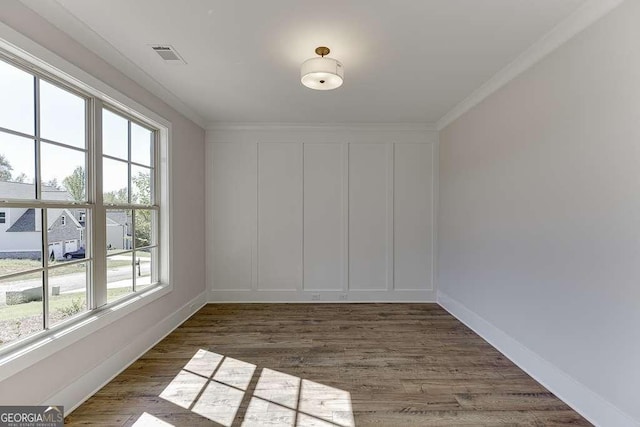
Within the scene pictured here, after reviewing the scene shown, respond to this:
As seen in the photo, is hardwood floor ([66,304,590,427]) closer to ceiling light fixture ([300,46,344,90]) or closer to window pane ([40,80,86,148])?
window pane ([40,80,86,148])

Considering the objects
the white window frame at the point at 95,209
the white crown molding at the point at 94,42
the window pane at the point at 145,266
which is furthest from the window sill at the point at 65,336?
the white crown molding at the point at 94,42

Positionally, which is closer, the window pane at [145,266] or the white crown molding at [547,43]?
the white crown molding at [547,43]

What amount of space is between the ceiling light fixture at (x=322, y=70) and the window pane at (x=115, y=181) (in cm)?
182

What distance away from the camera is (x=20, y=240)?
176 centimetres

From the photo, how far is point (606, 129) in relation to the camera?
1.82 metres

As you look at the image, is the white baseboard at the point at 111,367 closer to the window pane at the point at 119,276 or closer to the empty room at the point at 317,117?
the empty room at the point at 317,117

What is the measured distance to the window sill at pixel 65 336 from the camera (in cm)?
165

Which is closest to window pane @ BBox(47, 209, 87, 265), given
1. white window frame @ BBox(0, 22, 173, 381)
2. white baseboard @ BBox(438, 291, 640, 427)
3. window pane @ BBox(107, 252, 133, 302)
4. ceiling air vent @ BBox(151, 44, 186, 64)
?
white window frame @ BBox(0, 22, 173, 381)

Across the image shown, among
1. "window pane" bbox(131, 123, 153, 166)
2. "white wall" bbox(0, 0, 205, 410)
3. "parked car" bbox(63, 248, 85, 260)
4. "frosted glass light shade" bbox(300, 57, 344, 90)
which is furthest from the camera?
"window pane" bbox(131, 123, 153, 166)

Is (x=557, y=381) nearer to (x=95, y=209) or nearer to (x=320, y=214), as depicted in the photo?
(x=320, y=214)

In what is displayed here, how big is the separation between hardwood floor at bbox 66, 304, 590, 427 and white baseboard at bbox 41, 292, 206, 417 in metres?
0.06

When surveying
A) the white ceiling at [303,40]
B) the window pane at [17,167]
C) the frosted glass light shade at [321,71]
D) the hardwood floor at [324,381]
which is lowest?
the hardwood floor at [324,381]

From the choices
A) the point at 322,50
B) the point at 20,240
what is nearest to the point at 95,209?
the point at 20,240

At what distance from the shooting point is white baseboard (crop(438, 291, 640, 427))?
5.89 feet
